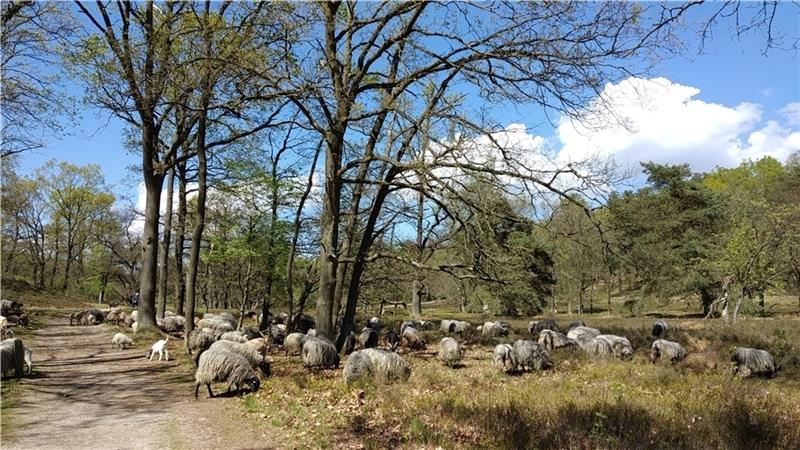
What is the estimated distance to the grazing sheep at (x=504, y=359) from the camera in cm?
1349

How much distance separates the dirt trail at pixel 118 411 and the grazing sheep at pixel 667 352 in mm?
11546

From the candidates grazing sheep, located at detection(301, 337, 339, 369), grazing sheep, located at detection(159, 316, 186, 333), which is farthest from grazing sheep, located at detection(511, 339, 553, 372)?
grazing sheep, located at detection(159, 316, 186, 333)

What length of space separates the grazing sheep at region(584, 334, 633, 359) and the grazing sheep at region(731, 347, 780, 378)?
124 inches

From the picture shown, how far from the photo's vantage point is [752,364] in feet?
41.8

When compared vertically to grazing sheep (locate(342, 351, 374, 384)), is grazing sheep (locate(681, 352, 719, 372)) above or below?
below

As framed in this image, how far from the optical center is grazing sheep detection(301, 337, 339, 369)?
515 inches

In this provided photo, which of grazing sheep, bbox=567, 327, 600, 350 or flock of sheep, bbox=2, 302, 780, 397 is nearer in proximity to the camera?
flock of sheep, bbox=2, 302, 780, 397

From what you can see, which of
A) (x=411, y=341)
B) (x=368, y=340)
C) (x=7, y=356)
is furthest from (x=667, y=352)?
(x=7, y=356)

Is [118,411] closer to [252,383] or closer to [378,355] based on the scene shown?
[252,383]

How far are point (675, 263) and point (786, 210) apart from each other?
8.92 meters

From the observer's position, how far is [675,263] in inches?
1711

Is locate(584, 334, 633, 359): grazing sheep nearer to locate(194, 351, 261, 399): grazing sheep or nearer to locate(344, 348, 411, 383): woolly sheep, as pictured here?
locate(344, 348, 411, 383): woolly sheep

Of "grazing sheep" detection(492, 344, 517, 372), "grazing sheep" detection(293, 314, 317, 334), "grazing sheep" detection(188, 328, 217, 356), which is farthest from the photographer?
"grazing sheep" detection(293, 314, 317, 334)

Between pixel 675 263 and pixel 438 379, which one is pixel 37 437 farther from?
pixel 675 263
